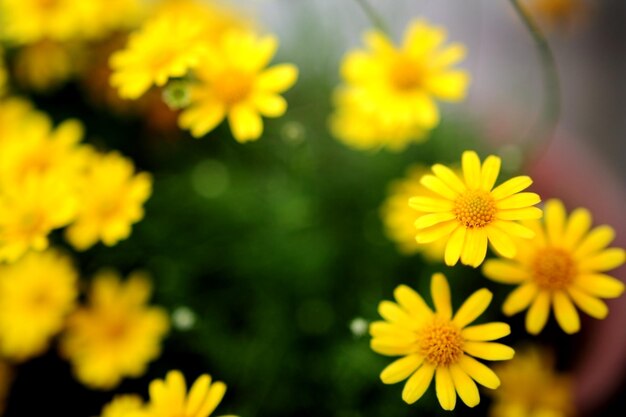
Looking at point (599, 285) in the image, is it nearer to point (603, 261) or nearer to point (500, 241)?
point (603, 261)

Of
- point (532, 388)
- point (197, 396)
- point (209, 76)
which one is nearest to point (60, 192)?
point (209, 76)

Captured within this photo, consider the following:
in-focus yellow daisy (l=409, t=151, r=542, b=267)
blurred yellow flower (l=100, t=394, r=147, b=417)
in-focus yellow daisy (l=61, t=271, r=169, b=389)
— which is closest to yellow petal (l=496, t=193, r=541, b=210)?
Result: in-focus yellow daisy (l=409, t=151, r=542, b=267)

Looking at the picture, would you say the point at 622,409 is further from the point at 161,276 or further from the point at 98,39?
the point at 98,39

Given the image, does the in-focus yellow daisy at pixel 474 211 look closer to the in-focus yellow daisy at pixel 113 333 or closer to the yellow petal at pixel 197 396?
the yellow petal at pixel 197 396

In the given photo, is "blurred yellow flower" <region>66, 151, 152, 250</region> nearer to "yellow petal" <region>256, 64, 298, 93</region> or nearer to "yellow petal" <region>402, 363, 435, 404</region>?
"yellow petal" <region>256, 64, 298, 93</region>

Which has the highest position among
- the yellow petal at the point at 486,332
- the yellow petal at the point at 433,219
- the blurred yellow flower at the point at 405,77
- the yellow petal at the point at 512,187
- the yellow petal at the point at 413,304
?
the blurred yellow flower at the point at 405,77

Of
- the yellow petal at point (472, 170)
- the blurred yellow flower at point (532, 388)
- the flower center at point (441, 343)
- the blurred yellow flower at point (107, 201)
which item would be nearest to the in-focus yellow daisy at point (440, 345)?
the flower center at point (441, 343)

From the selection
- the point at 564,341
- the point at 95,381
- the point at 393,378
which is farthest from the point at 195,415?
the point at 564,341
